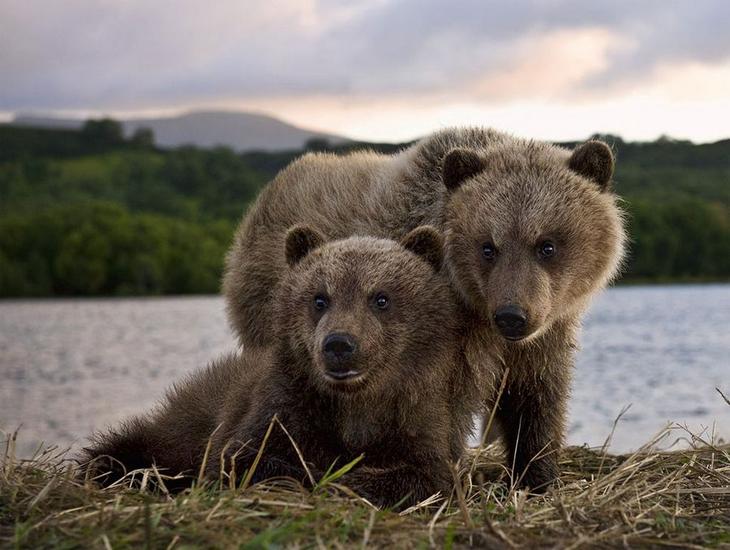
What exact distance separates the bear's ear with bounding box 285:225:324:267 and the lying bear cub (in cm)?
4

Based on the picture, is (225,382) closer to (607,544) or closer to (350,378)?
(350,378)

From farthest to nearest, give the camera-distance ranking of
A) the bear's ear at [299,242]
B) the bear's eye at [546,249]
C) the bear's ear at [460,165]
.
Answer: the bear's ear at [460,165]
the bear's eye at [546,249]
the bear's ear at [299,242]

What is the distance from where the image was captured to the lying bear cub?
17.2ft

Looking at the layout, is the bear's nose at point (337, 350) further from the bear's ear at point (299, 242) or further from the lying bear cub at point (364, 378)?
the bear's ear at point (299, 242)

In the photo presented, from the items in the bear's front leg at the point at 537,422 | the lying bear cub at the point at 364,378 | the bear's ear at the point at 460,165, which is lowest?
the bear's front leg at the point at 537,422

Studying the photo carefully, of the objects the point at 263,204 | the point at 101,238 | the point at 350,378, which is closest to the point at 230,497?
the point at 350,378

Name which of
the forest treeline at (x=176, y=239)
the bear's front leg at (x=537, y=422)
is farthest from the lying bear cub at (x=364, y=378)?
the forest treeline at (x=176, y=239)

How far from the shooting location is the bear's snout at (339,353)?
5.06 m

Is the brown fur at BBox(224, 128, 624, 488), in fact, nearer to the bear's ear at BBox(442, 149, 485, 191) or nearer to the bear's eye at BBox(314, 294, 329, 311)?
the bear's ear at BBox(442, 149, 485, 191)

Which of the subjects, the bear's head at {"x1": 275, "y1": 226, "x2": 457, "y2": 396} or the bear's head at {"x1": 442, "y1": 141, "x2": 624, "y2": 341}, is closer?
the bear's head at {"x1": 275, "y1": 226, "x2": 457, "y2": 396}

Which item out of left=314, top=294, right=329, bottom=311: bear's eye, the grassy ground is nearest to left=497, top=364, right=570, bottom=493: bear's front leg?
the grassy ground

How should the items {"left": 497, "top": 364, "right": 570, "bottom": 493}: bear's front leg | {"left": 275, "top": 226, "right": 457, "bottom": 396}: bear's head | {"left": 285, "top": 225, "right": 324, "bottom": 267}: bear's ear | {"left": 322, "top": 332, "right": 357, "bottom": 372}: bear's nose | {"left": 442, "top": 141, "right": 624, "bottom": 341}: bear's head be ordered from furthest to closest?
{"left": 497, "top": 364, "right": 570, "bottom": 493}: bear's front leg, {"left": 285, "top": 225, "right": 324, "bottom": 267}: bear's ear, {"left": 442, "top": 141, "right": 624, "bottom": 341}: bear's head, {"left": 275, "top": 226, "right": 457, "bottom": 396}: bear's head, {"left": 322, "top": 332, "right": 357, "bottom": 372}: bear's nose

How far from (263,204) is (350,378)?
3123 mm

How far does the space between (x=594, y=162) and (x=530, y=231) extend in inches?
32.9
